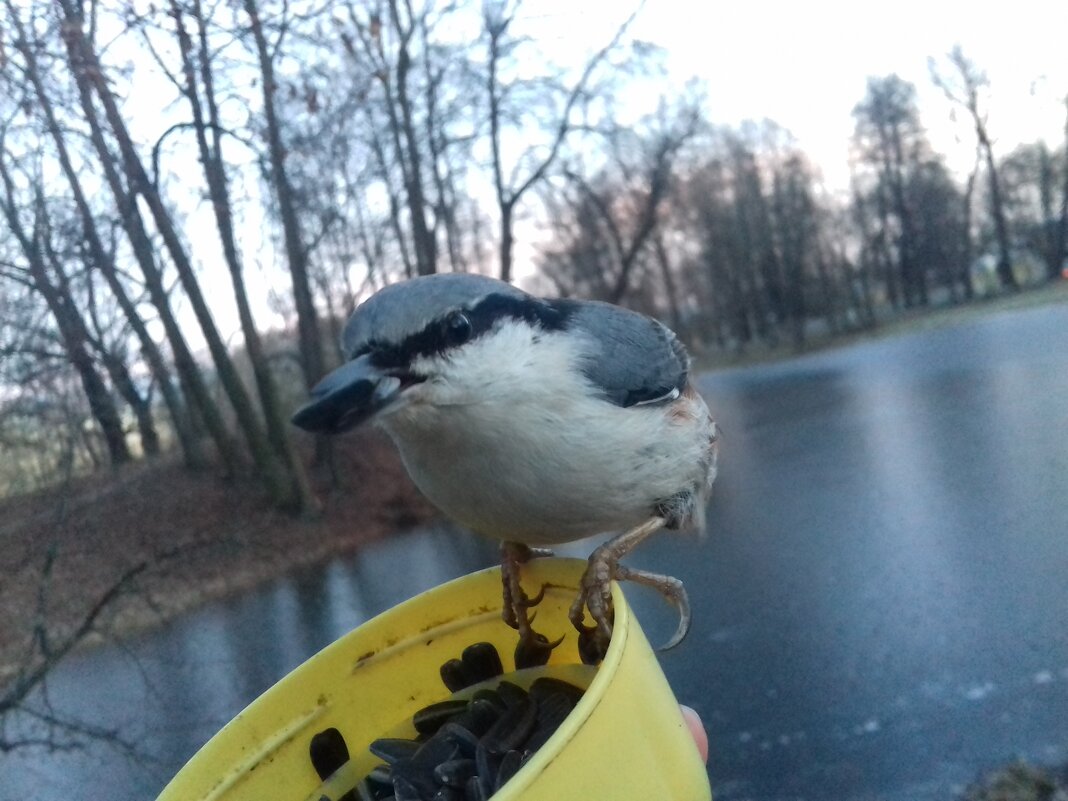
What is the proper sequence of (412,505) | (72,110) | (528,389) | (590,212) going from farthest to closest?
(590,212) → (412,505) → (72,110) → (528,389)

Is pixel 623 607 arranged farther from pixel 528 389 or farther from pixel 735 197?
pixel 735 197

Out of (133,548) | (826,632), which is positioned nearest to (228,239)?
(133,548)

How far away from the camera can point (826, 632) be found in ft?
12.8

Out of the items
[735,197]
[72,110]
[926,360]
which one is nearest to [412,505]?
[72,110]

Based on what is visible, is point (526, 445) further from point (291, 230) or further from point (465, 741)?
point (291, 230)

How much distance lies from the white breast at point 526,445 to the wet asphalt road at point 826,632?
1684 mm

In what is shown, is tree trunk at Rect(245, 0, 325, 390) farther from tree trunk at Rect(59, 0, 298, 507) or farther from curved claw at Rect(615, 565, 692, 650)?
curved claw at Rect(615, 565, 692, 650)

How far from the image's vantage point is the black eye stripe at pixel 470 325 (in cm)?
127

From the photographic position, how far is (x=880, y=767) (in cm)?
281

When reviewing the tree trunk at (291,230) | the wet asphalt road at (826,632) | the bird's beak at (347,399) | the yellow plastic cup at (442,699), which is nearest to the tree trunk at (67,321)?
the wet asphalt road at (826,632)

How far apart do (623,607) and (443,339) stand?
491 millimetres

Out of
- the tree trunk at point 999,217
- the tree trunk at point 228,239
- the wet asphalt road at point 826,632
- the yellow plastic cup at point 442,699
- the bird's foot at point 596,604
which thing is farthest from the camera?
the tree trunk at point 999,217

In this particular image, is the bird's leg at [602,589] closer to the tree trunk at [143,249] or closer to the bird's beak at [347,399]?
the bird's beak at [347,399]

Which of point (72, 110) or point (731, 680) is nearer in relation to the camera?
point (72, 110)
